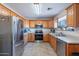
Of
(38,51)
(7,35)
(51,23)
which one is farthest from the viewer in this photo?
(51,23)

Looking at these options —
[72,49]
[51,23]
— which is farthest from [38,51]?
[51,23]

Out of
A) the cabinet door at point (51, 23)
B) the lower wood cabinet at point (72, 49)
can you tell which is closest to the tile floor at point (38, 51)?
the lower wood cabinet at point (72, 49)

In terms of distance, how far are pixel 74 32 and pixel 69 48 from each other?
1250mm

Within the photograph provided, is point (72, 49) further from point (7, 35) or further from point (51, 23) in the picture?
point (51, 23)

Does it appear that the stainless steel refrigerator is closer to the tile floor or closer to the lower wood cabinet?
the lower wood cabinet

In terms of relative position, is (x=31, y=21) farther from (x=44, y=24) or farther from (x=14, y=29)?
(x=14, y=29)

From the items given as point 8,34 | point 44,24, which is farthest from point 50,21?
point 8,34

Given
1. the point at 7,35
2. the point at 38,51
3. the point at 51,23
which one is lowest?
the point at 38,51

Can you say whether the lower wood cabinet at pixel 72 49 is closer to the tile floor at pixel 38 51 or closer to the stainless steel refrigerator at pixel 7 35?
the stainless steel refrigerator at pixel 7 35

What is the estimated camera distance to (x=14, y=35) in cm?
339

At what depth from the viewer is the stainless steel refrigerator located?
330cm

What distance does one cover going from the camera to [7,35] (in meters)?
3.34

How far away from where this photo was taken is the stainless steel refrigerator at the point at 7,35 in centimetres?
330

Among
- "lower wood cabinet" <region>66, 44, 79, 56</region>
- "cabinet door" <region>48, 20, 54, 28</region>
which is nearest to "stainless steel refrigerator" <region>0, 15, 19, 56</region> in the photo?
"lower wood cabinet" <region>66, 44, 79, 56</region>
